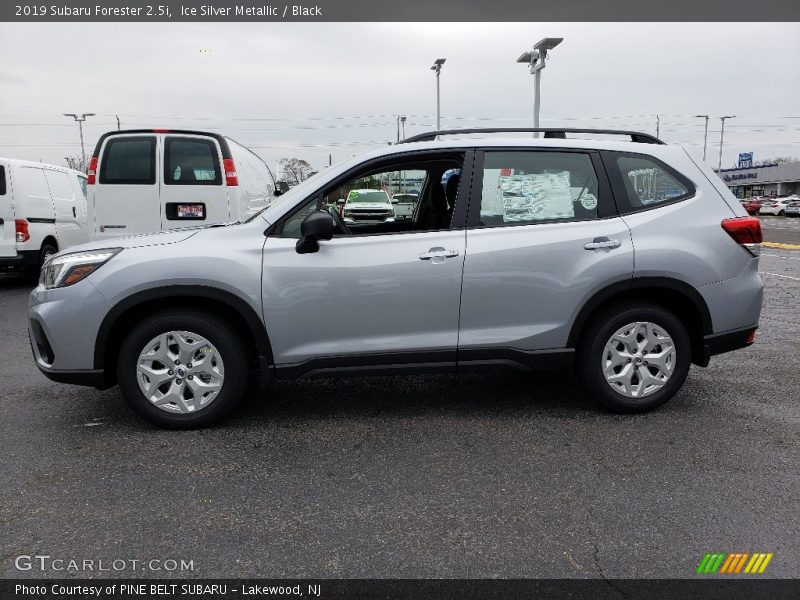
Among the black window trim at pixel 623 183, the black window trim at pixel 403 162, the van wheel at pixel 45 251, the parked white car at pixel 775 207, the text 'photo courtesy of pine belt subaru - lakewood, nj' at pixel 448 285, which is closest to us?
the text 'photo courtesy of pine belt subaru - lakewood, nj' at pixel 448 285

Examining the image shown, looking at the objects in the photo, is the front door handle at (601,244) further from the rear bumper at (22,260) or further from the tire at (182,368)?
the rear bumper at (22,260)

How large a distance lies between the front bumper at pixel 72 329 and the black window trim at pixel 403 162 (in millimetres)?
1106

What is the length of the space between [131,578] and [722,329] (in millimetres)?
3769

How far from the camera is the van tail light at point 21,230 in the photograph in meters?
10.3

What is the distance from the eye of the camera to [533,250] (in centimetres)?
418

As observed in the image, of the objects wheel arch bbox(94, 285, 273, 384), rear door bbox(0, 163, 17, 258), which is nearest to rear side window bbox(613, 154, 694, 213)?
wheel arch bbox(94, 285, 273, 384)

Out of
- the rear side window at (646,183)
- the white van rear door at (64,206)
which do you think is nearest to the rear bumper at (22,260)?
the white van rear door at (64,206)

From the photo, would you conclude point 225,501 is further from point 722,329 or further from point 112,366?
point 722,329

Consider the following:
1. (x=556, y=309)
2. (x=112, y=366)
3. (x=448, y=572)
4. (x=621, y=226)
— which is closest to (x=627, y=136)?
(x=621, y=226)

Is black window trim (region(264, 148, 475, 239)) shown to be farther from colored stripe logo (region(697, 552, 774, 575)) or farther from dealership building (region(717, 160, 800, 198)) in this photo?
dealership building (region(717, 160, 800, 198))

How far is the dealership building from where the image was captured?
8131cm

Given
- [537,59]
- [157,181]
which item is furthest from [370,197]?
[537,59]

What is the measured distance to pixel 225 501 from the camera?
3199 millimetres

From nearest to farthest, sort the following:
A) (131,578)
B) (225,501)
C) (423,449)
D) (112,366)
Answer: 1. (131,578)
2. (225,501)
3. (423,449)
4. (112,366)
